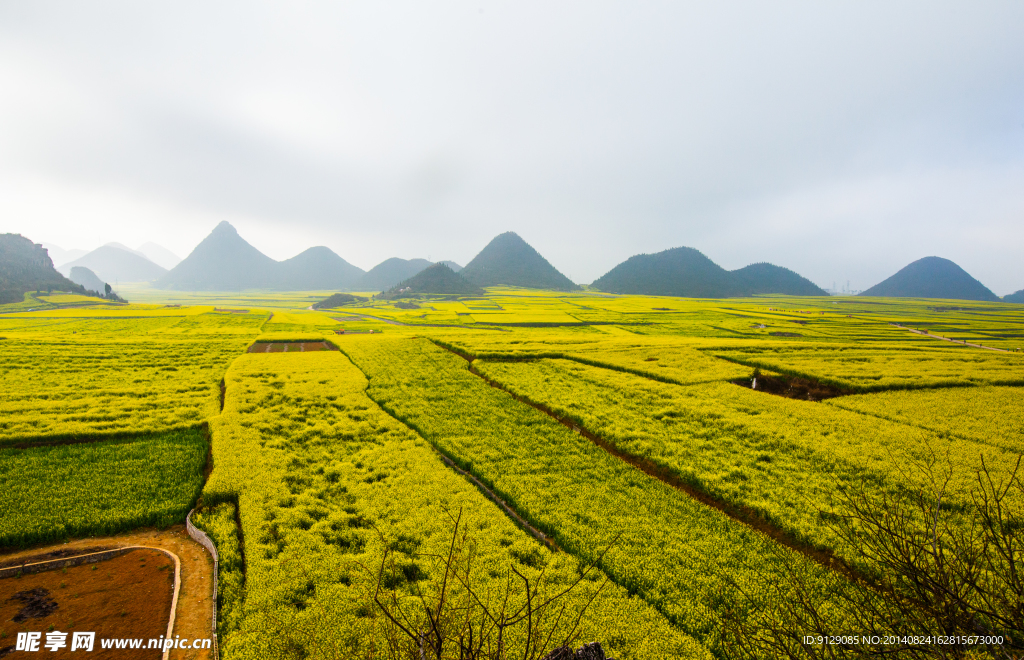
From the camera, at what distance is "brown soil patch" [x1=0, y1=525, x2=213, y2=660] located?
25.0ft

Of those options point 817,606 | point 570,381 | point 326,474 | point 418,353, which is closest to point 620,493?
point 817,606

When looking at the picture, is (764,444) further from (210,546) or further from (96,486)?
(96,486)

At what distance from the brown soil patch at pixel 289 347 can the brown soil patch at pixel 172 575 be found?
25.8 meters

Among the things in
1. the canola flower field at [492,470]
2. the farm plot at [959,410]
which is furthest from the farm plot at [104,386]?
the farm plot at [959,410]

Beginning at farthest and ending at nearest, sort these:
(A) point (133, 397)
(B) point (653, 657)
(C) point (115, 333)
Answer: (C) point (115, 333) → (A) point (133, 397) → (B) point (653, 657)

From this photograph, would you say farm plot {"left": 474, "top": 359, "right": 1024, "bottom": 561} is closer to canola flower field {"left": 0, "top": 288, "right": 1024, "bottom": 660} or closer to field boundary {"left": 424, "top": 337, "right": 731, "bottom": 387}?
canola flower field {"left": 0, "top": 288, "right": 1024, "bottom": 660}

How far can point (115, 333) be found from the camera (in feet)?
138

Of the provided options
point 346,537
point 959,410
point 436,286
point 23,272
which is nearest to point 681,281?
point 436,286

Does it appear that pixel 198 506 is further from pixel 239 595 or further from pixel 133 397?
pixel 133 397

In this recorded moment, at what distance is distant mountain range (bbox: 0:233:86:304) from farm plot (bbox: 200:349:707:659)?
4779 inches

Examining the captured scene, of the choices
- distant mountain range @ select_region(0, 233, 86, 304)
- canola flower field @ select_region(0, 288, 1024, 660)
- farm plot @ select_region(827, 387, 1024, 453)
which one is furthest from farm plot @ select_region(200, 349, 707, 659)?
distant mountain range @ select_region(0, 233, 86, 304)

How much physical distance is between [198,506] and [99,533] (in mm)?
2038

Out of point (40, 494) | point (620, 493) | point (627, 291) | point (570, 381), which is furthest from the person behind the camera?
point (627, 291)

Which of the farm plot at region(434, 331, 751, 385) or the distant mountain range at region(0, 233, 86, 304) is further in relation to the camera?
the distant mountain range at region(0, 233, 86, 304)
